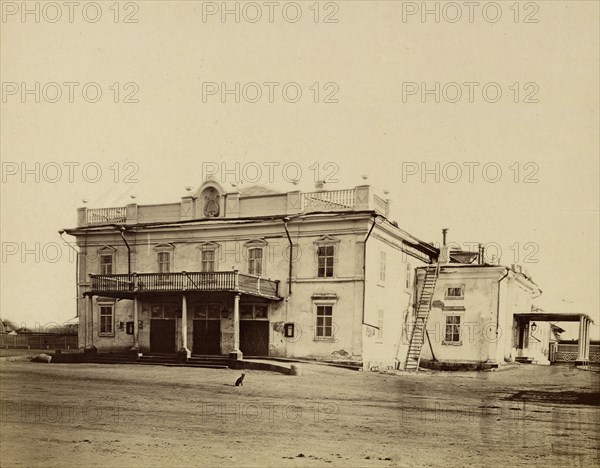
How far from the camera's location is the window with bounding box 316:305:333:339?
23.0m

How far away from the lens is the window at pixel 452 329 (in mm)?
27516

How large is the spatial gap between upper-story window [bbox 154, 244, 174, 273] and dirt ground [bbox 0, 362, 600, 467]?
8097 millimetres

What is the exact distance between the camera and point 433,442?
10273 mm

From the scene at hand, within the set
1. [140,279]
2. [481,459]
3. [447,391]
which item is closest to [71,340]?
[140,279]

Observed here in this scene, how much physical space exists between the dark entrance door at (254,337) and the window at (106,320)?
5.28 meters

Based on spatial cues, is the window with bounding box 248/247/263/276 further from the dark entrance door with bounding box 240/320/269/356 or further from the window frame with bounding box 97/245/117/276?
the window frame with bounding box 97/245/117/276

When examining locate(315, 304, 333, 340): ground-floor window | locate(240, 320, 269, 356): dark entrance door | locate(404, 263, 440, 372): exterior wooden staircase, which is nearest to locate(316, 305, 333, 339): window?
locate(315, 304, 333, 340): ground-floor window

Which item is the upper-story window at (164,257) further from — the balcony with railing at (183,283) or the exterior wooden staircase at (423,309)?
the exterior wooden staircase at (423,309)

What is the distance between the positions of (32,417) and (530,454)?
8476 mm

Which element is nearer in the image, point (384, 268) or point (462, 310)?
point (384, 268)

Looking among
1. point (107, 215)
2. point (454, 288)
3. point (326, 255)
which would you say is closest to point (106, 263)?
point (107, 215)

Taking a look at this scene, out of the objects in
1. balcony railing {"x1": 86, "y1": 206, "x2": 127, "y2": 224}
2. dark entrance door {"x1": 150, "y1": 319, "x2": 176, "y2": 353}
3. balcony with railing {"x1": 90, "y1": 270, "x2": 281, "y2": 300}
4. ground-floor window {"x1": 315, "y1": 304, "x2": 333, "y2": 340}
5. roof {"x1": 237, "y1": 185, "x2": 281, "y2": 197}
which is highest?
roof {"x1": 237, "y1": 185, "x2": 281, "y2": 197}

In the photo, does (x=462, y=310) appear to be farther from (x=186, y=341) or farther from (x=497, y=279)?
(x=186, y=341)

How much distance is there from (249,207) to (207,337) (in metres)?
5.12
